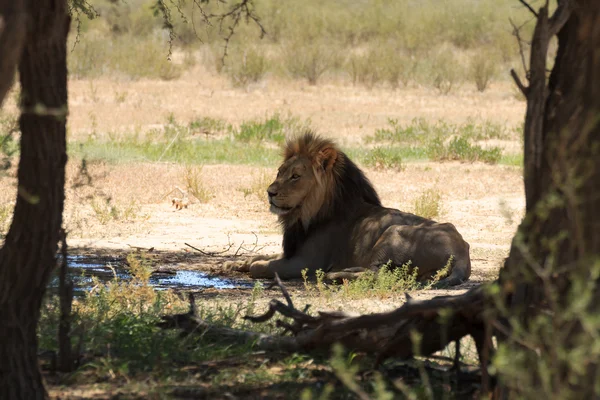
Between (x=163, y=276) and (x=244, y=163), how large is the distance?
7.57m

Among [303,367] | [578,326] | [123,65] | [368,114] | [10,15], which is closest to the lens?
[10,15]

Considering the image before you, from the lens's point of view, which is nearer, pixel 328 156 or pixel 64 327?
pixel 64 327

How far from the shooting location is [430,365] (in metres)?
5.07

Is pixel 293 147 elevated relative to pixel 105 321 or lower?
elevated

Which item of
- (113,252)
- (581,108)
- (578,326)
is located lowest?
(113,252)

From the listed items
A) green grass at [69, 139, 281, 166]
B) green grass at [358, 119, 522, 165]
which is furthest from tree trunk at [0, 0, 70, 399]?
green grass at [358, 119, 522, 165]

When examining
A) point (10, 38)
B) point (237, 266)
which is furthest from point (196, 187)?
point (10, 38)

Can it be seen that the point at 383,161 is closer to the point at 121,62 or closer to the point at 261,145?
the point at 261,145

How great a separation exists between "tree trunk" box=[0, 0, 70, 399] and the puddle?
395cm

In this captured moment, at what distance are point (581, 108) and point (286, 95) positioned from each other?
23.3 metres

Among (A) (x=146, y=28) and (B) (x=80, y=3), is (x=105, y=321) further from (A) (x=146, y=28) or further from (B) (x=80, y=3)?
(A) (x=146, y=28)

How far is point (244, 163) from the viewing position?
16.6 m

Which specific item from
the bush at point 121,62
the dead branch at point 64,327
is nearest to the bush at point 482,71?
the bush at point 121,62

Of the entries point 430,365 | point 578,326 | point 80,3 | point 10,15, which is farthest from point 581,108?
point 80,3
